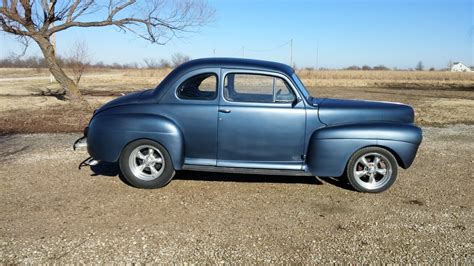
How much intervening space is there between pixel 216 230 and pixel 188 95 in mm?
2008

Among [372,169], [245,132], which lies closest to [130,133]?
[245,132]

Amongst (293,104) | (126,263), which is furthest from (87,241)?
(293,104)

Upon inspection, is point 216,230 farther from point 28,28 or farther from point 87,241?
point 28,28

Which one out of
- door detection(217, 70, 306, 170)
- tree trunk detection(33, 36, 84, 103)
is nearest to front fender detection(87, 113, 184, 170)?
door detection(217, 70, 306, 170)

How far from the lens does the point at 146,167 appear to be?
16.3 feet

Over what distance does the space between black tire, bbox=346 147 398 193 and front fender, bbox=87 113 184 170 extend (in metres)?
2.36

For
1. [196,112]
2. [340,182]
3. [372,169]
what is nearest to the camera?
[196,112]

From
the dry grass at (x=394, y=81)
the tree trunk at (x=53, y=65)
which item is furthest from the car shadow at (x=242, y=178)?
the dry grass at (x=394, y=81)

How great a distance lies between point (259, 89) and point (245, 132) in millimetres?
659

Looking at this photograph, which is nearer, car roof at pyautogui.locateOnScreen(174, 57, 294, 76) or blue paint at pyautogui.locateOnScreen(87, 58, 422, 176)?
blue paint at pyautogui.locateOnScreen(87, 58, 422, 176)

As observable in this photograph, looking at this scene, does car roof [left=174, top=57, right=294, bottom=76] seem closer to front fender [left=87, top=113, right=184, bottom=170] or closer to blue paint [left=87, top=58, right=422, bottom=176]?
blue paint [left=87, top=58, right=422, bottom=176]

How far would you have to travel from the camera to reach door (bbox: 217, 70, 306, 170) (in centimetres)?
477

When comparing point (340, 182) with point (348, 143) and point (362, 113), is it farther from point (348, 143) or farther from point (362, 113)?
point (362, 113)

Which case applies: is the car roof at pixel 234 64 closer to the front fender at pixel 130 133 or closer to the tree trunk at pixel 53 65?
the front fender at pixel 130 133
